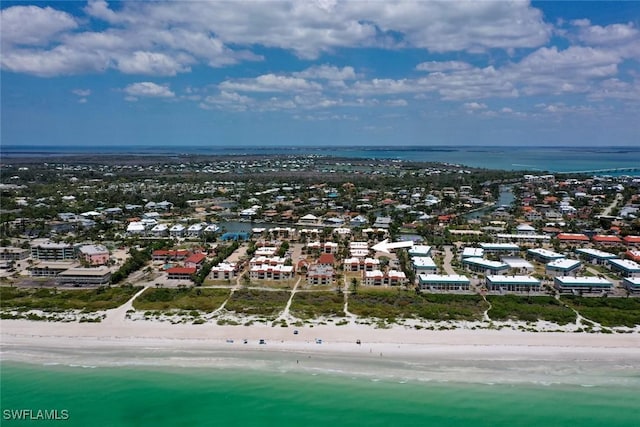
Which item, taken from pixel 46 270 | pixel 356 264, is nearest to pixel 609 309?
pixel 356 264

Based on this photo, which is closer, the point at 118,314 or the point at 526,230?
the point at 118,314

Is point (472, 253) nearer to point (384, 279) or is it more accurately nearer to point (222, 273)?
point (384, 279)

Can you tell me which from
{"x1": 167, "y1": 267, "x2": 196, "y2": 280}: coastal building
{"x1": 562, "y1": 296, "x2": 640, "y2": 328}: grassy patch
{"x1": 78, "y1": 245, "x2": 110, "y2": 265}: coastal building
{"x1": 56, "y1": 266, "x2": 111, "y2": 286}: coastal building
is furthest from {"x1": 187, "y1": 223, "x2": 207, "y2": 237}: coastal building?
{"x1": 562, "y1": 296, "x2": 640, "y2": 328}: grassy patch

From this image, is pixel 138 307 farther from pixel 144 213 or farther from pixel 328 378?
pixel 144 213

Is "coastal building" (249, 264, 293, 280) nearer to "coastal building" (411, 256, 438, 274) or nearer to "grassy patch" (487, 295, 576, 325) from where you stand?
"coastal building" (411, 256, 438, 274)

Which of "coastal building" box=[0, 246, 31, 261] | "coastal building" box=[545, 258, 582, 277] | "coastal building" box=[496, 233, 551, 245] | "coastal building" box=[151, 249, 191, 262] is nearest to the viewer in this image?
"coastal building" box=[545, 258, 582, 277]

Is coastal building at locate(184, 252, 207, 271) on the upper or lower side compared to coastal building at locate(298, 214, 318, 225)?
lower

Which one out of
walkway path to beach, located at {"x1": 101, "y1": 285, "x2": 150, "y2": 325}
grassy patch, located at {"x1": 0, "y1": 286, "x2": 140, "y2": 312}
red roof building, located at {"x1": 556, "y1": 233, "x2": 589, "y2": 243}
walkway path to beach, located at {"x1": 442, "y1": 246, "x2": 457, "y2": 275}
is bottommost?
walkway path to beach, located at {"x1": 101, "y1": 285, "x2": 150, "y2": 325}

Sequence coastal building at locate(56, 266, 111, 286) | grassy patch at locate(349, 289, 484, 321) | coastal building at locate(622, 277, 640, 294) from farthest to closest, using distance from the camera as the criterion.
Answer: coastal building at locate(56, 266, 111, 286) < coastal building at locate(622, 277, 640, 294) < grassy patch at locate(349, 289, 484, 321)
